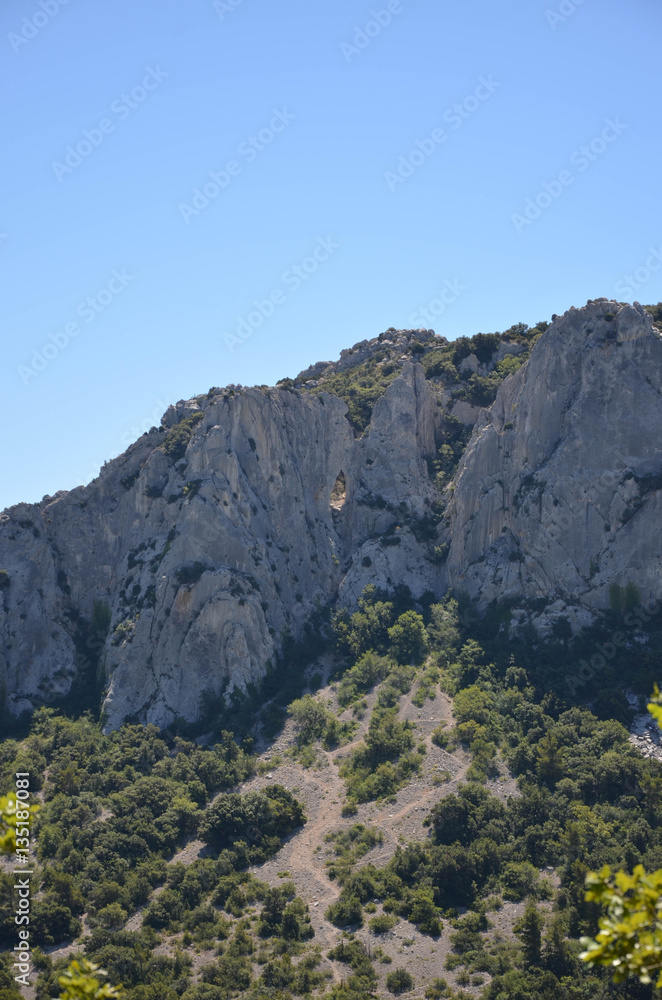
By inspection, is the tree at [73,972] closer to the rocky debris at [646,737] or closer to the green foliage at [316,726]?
the rocky debris at [646,737]

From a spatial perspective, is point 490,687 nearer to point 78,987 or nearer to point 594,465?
point 594,465

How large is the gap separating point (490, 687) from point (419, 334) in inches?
2529

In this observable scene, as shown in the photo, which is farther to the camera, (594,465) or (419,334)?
(419,334)

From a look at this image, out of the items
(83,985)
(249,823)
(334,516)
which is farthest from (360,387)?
(83,985)

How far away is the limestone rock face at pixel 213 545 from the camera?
3177 inches

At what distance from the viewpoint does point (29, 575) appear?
291 feet

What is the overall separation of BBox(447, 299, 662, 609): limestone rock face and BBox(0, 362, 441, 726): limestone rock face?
9641 millimetres

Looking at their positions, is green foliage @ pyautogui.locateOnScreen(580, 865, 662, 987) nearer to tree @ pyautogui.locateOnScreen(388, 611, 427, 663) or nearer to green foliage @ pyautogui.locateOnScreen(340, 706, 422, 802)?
green foliage @ pyautogui.locateOnScreen(340, 706, 422, 802)

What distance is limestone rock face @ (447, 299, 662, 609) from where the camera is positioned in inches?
2953

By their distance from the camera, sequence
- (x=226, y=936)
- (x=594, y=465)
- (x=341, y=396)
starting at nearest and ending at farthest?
1. (x=226, y=936)
2. (x=594, y=465)
3. (x=341, y=396)

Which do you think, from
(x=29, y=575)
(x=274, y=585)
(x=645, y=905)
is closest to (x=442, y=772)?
(x=274, y=585)

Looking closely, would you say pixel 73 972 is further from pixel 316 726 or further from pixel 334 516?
pixel 334 516

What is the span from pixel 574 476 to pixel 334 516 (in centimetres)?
3118

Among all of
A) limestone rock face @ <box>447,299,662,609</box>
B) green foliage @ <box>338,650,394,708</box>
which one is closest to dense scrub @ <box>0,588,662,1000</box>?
green foliage @ <box>338,650,394,708</box>
